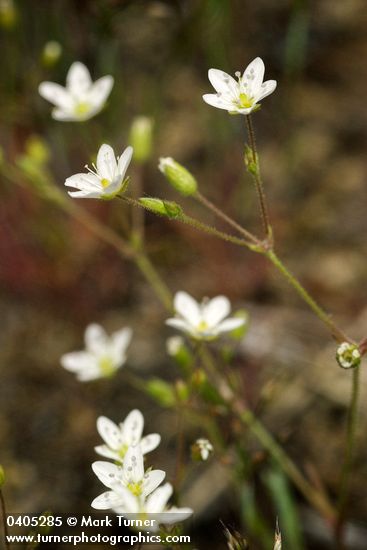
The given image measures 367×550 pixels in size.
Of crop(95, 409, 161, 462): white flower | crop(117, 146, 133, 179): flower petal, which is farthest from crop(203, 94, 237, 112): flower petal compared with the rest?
crop(95, 409, 161, 462): white flower

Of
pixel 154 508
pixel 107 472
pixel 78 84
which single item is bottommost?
pixel 154 508

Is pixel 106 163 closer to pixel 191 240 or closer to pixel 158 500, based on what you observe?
pixel 158 500

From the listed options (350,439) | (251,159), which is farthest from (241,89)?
(350,439)

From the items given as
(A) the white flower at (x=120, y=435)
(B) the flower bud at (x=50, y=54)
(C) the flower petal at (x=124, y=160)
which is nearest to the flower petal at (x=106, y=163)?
(C) the flower petal at (x=124, y=160)

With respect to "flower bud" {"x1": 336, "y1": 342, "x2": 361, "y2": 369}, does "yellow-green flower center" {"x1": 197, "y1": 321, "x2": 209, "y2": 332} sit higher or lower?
higher

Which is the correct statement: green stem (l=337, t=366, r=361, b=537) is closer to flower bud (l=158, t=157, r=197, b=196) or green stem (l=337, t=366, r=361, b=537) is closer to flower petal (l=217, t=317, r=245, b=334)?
flower petal (l=217, t=317, r=245, b=334)

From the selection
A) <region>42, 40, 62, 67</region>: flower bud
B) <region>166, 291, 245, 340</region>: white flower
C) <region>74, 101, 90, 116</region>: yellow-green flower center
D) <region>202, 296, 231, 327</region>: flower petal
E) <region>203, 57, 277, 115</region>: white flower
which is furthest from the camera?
<region>42, 40, 62, 67</region>: flower bud
